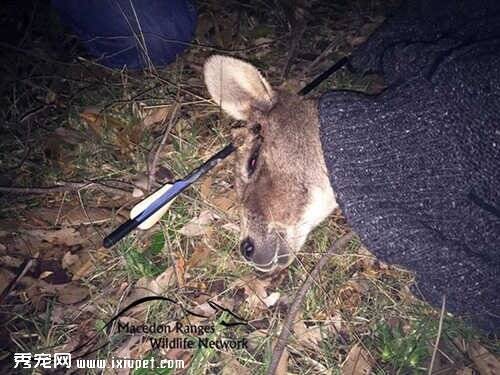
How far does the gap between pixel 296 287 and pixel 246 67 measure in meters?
1.68

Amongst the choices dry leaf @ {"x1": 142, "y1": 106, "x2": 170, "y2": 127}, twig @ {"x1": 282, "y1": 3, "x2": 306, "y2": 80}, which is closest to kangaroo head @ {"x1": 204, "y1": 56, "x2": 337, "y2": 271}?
dry leaf @ {"x1": 142, "y1": 106, "x2": 170, "y2": 127}

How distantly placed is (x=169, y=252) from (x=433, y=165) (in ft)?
6.64

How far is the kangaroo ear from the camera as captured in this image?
110 inches

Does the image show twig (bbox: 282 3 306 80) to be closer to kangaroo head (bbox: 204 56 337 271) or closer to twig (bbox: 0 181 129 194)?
kangaroo head (bbox: 204 56 337 271)

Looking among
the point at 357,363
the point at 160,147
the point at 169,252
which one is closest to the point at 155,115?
the point at 160,147

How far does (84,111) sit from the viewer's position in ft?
14.0

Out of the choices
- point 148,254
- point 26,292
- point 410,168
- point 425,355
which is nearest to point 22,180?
point 26,292

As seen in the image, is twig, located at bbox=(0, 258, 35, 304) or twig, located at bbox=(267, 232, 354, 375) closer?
twig, located at bbox=(267, 232, 354, 375)

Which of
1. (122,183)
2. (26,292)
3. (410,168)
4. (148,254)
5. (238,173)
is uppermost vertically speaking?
(410,168)

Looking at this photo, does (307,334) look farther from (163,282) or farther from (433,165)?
(433,165)

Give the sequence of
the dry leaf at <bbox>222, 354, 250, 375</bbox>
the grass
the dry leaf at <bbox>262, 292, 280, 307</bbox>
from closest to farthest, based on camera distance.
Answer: the dry leaf at <bbox>222, 354, 250, 375</bbox> → the grass → the dry leaf at <bbox>262, 292, 280, 307</bbox>

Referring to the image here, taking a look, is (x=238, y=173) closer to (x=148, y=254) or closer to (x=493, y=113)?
(x=148, y=254)

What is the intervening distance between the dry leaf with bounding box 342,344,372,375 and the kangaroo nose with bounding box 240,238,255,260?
37.5 inches

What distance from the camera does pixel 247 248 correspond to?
2.76 meters
